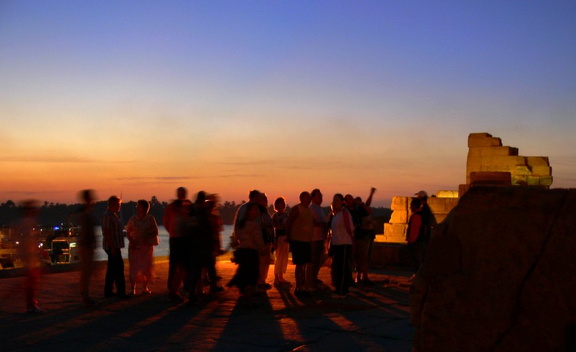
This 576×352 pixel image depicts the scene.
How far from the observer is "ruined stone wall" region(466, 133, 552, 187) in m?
21.8

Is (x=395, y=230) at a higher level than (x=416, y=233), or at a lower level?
lower

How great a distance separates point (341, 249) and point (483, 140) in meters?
13.0

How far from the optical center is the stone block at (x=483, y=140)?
22492mm

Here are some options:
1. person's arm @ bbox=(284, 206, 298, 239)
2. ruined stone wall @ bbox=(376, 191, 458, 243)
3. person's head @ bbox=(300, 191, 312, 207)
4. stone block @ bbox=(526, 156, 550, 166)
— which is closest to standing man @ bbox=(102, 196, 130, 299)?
person's arm @ bbox=(284, 206, 298, 239)

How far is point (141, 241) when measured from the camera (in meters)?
11.4

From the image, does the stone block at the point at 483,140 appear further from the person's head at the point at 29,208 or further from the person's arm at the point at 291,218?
the person's head at the point at 29,208

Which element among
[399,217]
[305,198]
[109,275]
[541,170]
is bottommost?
[109,275]

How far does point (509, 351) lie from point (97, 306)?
6804 mm

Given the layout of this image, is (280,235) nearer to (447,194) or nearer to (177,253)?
(177,253)

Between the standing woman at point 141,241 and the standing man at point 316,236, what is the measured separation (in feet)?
8.59

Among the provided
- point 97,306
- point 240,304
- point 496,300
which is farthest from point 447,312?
point 97,306

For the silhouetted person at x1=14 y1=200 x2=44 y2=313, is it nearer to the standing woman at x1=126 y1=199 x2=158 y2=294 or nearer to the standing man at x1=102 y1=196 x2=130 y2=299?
the standing man at x1=102 y1=196 x2=130 y2=299

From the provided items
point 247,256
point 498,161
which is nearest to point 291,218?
point 247,256

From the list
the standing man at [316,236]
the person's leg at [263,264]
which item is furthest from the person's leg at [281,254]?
the standing man at [316,236]
